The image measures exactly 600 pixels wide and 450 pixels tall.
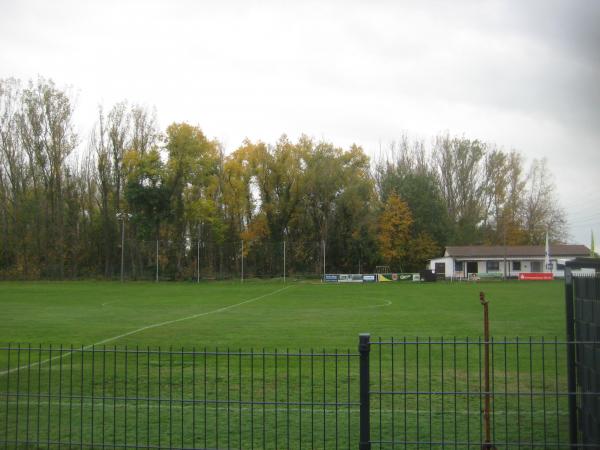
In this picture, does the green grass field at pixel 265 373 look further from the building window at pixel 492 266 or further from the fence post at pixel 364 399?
the building window at pixel 492 266

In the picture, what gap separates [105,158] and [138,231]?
981cm

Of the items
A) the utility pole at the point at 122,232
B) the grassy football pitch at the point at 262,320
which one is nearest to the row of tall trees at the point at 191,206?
the utility pole at the point at 122,232

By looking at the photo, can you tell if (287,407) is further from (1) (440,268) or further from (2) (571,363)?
(1) (440,268)

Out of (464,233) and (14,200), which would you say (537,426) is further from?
(464,233)

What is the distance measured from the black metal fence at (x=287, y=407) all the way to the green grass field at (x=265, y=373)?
0.04 meters

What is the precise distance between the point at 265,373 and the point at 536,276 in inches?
2164

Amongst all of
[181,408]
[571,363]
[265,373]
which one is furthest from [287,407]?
[265,373]

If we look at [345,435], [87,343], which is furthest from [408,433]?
[87,343]

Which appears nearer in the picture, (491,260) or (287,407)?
(287,407)

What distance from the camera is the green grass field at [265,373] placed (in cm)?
812

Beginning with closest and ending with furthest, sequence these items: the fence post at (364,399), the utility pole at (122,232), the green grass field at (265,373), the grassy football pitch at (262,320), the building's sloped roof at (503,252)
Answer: the fence post at (364,399) < the green grass field at (265,373) < the grassy football pitch at (262,320) < the utility pole at (122,232) < the building's sloped roof at (503,252)

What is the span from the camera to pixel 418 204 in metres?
70.8

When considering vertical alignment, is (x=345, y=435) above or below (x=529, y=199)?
below

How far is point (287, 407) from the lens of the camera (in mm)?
8648
